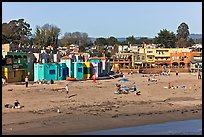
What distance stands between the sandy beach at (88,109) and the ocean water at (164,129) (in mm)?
615

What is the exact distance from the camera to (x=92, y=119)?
64.9ft

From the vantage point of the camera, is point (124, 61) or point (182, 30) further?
point (182, 30)

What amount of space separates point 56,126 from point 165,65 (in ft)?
191

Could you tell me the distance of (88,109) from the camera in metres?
22.6

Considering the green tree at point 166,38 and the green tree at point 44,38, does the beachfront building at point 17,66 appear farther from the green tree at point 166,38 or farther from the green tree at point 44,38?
the green tree at point 166,38

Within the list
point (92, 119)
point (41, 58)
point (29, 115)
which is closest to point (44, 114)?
point (29, 115)

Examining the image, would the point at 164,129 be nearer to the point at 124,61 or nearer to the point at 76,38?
the point at 124,61

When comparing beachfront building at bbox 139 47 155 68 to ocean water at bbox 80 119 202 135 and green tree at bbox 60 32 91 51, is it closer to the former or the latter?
green tree at bbox 60 32 91 51

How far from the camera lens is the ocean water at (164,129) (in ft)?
56.8

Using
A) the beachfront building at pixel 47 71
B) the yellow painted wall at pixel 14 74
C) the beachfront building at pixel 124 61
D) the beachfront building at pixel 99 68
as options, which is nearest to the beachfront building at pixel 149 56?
the beachfront building at pixel 124 61

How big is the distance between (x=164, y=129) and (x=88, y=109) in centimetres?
548

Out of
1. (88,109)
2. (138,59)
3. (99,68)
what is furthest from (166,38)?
(88,109)

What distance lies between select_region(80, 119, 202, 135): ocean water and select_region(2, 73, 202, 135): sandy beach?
61 cm

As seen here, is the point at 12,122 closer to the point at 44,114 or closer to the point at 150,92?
the point at 44,114
